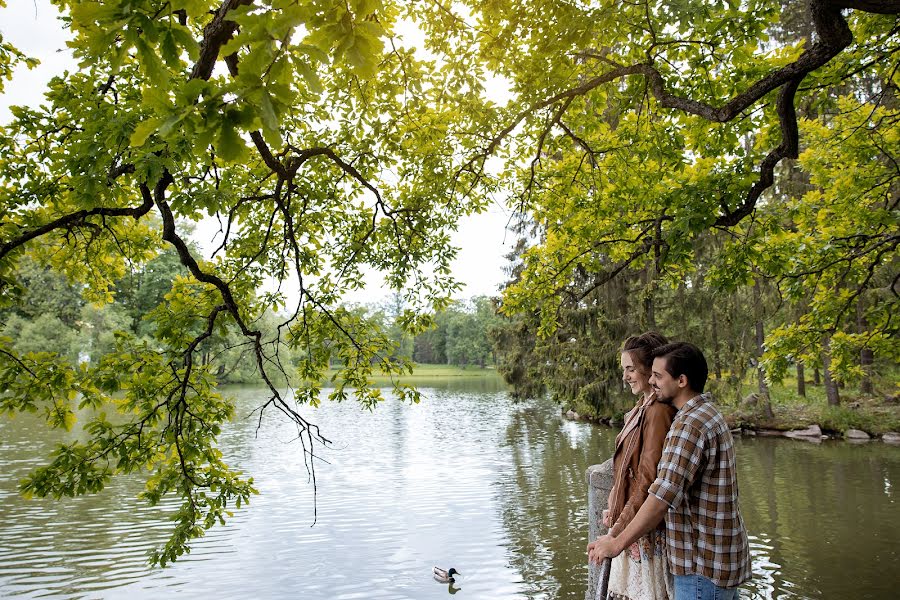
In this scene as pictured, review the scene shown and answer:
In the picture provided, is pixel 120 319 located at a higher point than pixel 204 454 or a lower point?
higher

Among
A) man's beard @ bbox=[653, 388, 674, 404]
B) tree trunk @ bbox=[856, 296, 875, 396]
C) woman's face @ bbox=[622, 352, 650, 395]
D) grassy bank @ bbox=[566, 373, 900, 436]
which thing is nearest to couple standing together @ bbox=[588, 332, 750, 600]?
man's beard @ bbox=[653, 388, 674, 404]

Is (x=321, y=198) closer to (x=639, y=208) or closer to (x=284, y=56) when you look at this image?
(x=639, y=208)

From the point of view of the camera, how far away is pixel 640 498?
2730mm

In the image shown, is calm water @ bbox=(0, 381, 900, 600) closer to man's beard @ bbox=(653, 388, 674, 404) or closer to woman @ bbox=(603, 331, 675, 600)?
woman @ bbox=(603, 331, 675, 600)

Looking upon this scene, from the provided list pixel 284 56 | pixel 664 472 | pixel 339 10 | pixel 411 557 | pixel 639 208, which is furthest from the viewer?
pixel 411 557

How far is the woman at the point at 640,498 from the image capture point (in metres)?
2.72

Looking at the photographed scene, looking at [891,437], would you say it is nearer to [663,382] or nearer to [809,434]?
[809,434]

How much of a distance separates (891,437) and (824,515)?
27.2 feet

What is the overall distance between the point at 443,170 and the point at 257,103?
5.24 meters

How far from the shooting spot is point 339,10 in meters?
1.91

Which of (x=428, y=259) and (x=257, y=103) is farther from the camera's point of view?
(x=428, y=259)

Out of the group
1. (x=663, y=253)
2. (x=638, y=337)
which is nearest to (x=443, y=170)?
Result: (x=663, y=253)

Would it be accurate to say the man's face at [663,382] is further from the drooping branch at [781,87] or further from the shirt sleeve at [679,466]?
the drooping branch at [781,87]

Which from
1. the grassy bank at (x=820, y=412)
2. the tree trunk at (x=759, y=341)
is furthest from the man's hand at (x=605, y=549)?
the grassy bank at (x=820, y=412)
